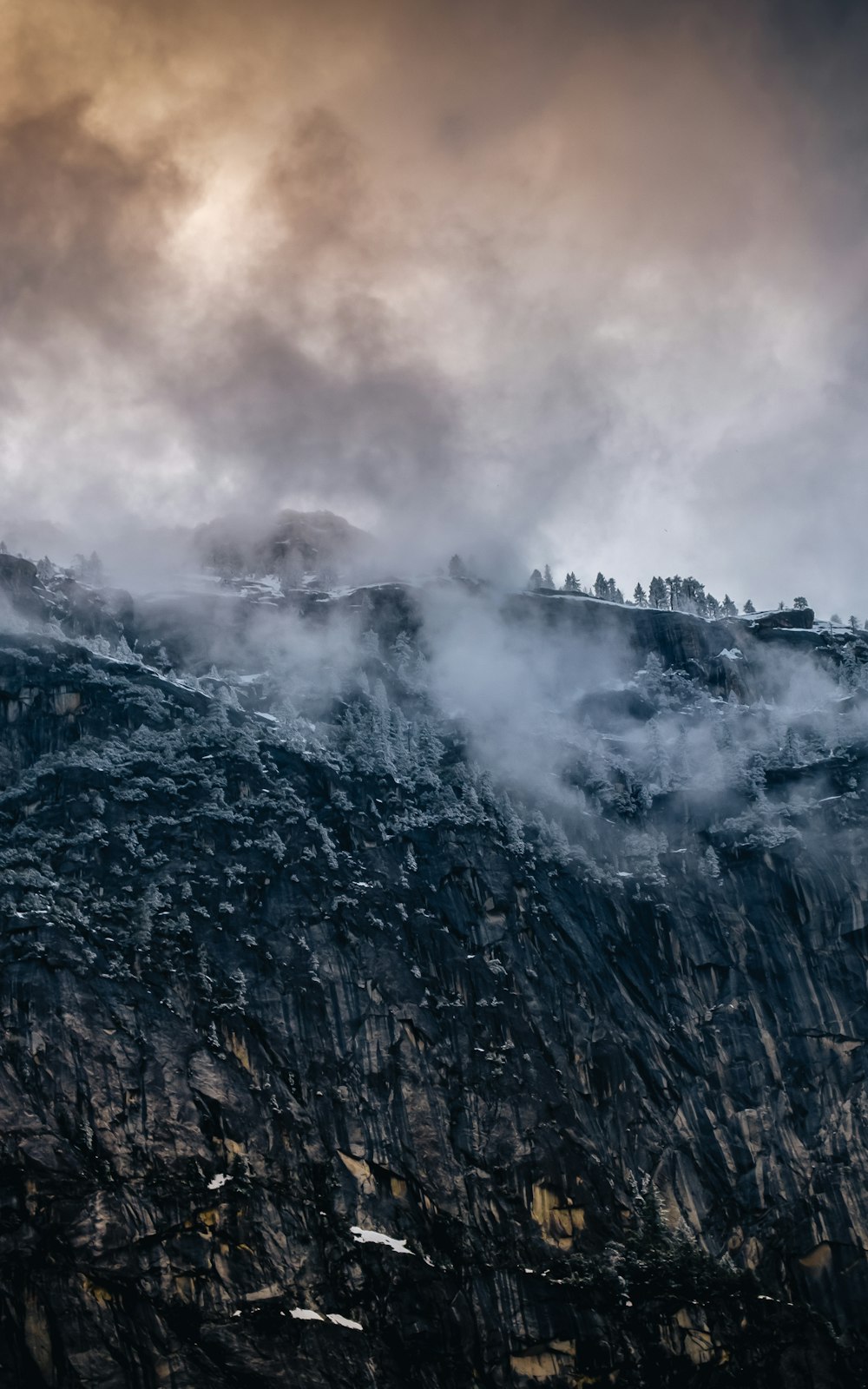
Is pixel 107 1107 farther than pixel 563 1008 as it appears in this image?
No

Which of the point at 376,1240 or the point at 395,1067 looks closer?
the point at 376,1240

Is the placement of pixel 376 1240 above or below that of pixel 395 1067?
below

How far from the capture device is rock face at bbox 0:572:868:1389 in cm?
10519

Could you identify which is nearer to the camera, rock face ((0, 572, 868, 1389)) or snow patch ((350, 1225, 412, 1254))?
rock face ((0, 572, 868, 1389))

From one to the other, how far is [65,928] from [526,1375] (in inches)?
2324

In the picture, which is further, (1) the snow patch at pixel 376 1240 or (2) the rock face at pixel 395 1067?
(1) the snow patch at pixel 376 1240

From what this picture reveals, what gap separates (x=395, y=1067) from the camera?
123 m

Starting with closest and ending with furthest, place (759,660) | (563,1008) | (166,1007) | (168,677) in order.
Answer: (166,1007), (563,1008), (168,677), (759,660)

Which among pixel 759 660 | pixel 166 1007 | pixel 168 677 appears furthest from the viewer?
pixel 759 660

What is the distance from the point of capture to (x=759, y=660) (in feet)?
607

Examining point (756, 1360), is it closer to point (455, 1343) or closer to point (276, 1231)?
point (455, 1343)

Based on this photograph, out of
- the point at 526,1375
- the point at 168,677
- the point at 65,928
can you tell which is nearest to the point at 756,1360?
the point at 526,1375

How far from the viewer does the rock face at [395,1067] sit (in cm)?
10519

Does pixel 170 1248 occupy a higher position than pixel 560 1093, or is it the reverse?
pixel 560 1093
